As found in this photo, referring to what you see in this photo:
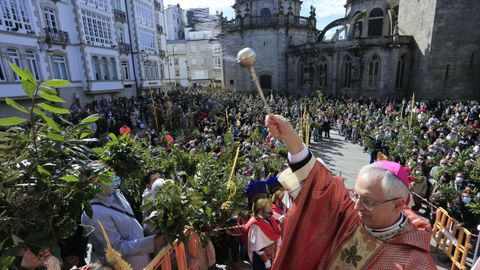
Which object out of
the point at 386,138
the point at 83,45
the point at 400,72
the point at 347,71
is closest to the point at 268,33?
the point at 347,71

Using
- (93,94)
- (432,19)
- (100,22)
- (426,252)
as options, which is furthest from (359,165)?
(100,22)

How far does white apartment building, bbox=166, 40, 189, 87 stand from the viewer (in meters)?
58.7

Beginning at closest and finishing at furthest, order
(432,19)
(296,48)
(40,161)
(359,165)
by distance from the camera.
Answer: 1. (40,161)
2. (359,165)
3. (432,19)
4. (296,48)

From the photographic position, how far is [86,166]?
68.7 inches

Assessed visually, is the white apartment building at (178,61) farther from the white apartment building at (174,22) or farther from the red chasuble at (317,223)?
the red chasuble at (317,223)

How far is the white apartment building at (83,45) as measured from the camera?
17.6 metres

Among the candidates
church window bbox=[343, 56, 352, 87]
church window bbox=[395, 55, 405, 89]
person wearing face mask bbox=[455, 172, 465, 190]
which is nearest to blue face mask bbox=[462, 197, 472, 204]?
person wearing face mask bbox=[455, 172, 465, 190]

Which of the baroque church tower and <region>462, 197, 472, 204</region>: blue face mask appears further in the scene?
the baroque church tower

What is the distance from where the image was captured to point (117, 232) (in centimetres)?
289

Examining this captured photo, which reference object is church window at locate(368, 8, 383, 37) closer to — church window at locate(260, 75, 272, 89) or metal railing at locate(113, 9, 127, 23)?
church window at locate(260, 75, 272, 89)

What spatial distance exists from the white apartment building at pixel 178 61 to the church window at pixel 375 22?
125ft

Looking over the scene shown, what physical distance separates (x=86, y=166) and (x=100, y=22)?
28412 mm

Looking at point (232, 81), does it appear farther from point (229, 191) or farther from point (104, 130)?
point (229, 191)

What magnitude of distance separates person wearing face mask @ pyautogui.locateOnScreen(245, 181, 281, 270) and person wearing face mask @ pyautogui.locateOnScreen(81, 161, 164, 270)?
142 centimetres
